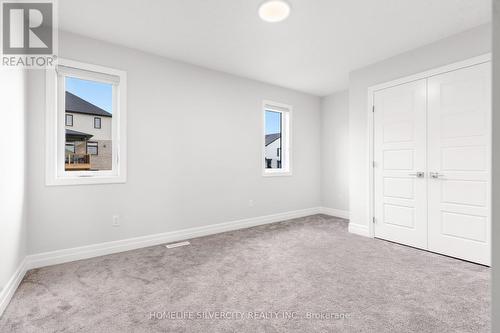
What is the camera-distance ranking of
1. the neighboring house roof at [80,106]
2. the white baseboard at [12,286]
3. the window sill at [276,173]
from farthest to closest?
the window sill at [276,173] → the neighboring house roof at [80,106] → the white baseboard at [12,286]

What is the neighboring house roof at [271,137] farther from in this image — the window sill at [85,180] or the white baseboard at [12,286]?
the white baseboard at [12,286]

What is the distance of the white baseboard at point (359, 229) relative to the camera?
3.76 m

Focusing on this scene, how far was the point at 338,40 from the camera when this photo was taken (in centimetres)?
302

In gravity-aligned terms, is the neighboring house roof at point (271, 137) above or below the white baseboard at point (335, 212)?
above

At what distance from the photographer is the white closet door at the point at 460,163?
2684mm

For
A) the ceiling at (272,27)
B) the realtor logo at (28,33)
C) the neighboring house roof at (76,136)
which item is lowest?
the neighboring house roof at (76,136)

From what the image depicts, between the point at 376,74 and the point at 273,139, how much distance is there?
2.06 m

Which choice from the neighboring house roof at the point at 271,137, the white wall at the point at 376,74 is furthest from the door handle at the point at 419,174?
the neighboring house roof at the point at 271,137

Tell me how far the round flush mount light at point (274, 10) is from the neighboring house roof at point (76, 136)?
2.41m

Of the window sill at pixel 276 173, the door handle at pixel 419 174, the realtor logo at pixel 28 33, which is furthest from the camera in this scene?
the window sill at pixel 276 173

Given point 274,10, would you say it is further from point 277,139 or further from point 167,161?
point 277,139

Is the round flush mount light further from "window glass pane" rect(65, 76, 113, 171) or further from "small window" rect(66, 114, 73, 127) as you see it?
"small window" rect(66, 114, 73, 127)

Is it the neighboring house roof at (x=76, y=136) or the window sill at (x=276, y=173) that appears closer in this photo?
the neighboring house roof at (x=76, y=136)

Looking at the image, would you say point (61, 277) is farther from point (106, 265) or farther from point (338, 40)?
point (338, 40)
